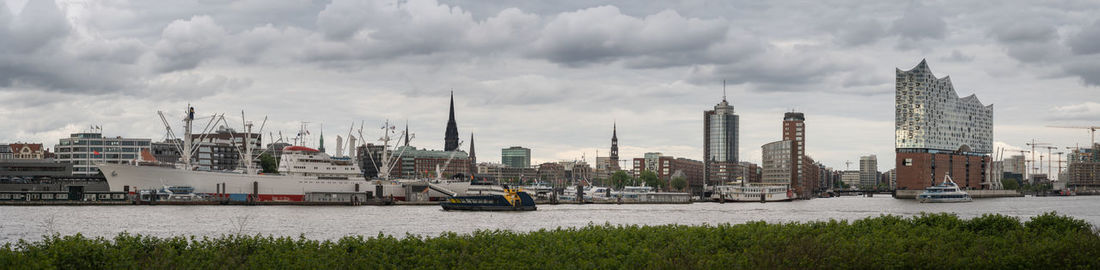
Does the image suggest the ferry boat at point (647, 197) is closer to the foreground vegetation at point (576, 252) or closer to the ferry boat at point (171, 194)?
the ferry boat at point (171, 194)

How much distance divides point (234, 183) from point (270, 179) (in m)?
5.73

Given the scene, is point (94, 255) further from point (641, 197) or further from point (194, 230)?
point (641, 197)

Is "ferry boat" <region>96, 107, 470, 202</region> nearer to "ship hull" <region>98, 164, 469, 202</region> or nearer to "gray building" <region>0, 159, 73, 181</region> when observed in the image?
"ship hull" <region>98, 164, 469, 202</region>

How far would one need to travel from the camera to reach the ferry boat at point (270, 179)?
136m

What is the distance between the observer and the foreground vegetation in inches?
940

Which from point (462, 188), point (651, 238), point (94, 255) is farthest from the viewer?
point (462, 188)

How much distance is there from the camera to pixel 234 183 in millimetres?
142000

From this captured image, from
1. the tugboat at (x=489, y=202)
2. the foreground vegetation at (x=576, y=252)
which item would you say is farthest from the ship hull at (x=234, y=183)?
the foreground vegetation at (x=576, y=252)

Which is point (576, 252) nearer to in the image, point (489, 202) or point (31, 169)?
point (489, 202)

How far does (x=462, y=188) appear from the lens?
173875 mm

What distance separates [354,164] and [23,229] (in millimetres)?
95266

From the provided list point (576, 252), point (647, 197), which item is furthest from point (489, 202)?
point (576, 252)

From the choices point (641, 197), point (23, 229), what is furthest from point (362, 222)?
point (641, 197)

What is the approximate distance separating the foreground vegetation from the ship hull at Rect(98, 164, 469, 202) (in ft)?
368
